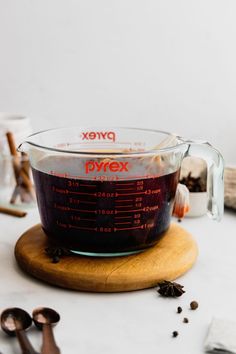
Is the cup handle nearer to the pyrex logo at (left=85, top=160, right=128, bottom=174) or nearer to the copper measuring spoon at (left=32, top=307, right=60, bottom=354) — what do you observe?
the pyrex logo at (left=85, top=160, right=128, bottom=174)

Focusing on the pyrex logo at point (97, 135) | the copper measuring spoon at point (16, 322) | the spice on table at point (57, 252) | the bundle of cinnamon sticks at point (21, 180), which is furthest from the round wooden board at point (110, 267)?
the bundle of cinnamon sticks at point (21, 180)

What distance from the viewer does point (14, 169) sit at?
52.0 inches

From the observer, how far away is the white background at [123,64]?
4.87ft

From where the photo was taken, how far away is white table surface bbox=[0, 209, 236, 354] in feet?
2.36

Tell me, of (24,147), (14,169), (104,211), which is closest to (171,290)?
(104,211)

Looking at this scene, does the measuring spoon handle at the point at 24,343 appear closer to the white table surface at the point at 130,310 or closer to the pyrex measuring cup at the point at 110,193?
the white table surface at the point at 130,310

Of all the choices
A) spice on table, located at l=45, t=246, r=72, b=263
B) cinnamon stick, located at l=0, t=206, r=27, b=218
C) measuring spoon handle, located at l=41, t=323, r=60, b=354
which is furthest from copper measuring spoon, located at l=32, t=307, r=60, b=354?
cinnamon stick, located at l=0, t=206, r=27, b=218

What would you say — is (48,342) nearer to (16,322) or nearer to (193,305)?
(16,322)

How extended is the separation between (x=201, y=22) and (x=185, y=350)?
100 centimetres

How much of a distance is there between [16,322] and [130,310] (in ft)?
0.52

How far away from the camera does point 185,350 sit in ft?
2.32

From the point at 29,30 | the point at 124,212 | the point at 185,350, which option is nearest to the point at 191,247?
the point at 124,212

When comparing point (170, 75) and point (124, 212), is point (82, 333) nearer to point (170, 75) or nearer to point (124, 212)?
point (124, 212)

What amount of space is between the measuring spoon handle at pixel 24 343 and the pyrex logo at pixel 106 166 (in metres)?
0.26
